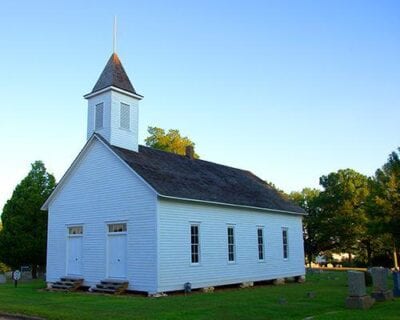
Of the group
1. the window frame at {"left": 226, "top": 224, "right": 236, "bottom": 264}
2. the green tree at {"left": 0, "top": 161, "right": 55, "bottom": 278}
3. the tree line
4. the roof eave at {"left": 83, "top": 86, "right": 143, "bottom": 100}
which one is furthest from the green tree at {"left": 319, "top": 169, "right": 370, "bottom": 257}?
the roof eave at {"left": 83, "top": 86, "right": 143, "bottom": 100}

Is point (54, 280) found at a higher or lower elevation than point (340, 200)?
lower

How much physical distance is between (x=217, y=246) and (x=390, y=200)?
8.43 metres

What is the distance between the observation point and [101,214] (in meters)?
22.7

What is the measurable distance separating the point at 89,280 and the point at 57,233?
3925 mm

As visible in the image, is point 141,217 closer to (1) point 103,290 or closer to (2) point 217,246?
(1) point 103,290

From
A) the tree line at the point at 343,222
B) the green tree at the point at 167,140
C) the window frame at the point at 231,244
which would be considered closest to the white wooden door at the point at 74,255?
the window frame at the point at 231,244

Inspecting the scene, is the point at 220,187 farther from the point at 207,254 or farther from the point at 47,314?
the point at 47,314

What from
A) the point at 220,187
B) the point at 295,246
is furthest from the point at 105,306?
the point at 295,246

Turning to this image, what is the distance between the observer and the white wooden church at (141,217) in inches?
810

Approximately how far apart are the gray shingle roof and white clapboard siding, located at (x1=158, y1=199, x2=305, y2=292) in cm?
54

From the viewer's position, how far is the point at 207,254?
2264 cm

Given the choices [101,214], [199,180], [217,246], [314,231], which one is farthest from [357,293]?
[314,231]

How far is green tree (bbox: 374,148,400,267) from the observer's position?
742 inches

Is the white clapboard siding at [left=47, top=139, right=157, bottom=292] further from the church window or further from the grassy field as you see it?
the grassy field
